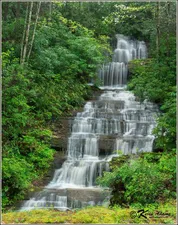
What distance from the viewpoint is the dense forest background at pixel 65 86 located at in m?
8.93

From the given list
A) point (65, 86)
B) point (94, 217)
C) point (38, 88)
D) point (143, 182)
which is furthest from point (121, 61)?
point (94, 217)

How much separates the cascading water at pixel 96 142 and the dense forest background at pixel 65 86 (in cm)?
76

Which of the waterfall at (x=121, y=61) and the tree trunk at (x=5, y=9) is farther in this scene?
the waterfall at (x=121, y=61)

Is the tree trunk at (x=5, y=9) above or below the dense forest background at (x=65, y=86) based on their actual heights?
above

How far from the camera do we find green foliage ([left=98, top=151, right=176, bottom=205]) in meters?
7.78

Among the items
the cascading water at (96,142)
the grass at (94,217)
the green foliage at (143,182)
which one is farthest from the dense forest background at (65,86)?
the grass at (94,217)

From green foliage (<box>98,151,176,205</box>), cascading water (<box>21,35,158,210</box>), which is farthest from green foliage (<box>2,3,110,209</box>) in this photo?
green foliage (<box>98,151,176,205</box>)

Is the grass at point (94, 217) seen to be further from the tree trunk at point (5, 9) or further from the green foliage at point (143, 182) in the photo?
the tree trunk at point (5, 9)

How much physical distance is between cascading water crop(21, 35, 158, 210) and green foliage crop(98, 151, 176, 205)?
1.44m

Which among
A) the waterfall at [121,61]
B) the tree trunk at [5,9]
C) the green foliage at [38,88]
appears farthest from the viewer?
the waterfall at [121,61]

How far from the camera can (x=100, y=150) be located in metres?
14.1

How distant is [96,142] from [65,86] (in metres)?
5.76

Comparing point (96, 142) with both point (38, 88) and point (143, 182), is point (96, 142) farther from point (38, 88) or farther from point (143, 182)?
point (143, 182)

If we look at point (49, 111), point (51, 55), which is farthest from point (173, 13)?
point (49, 111)
